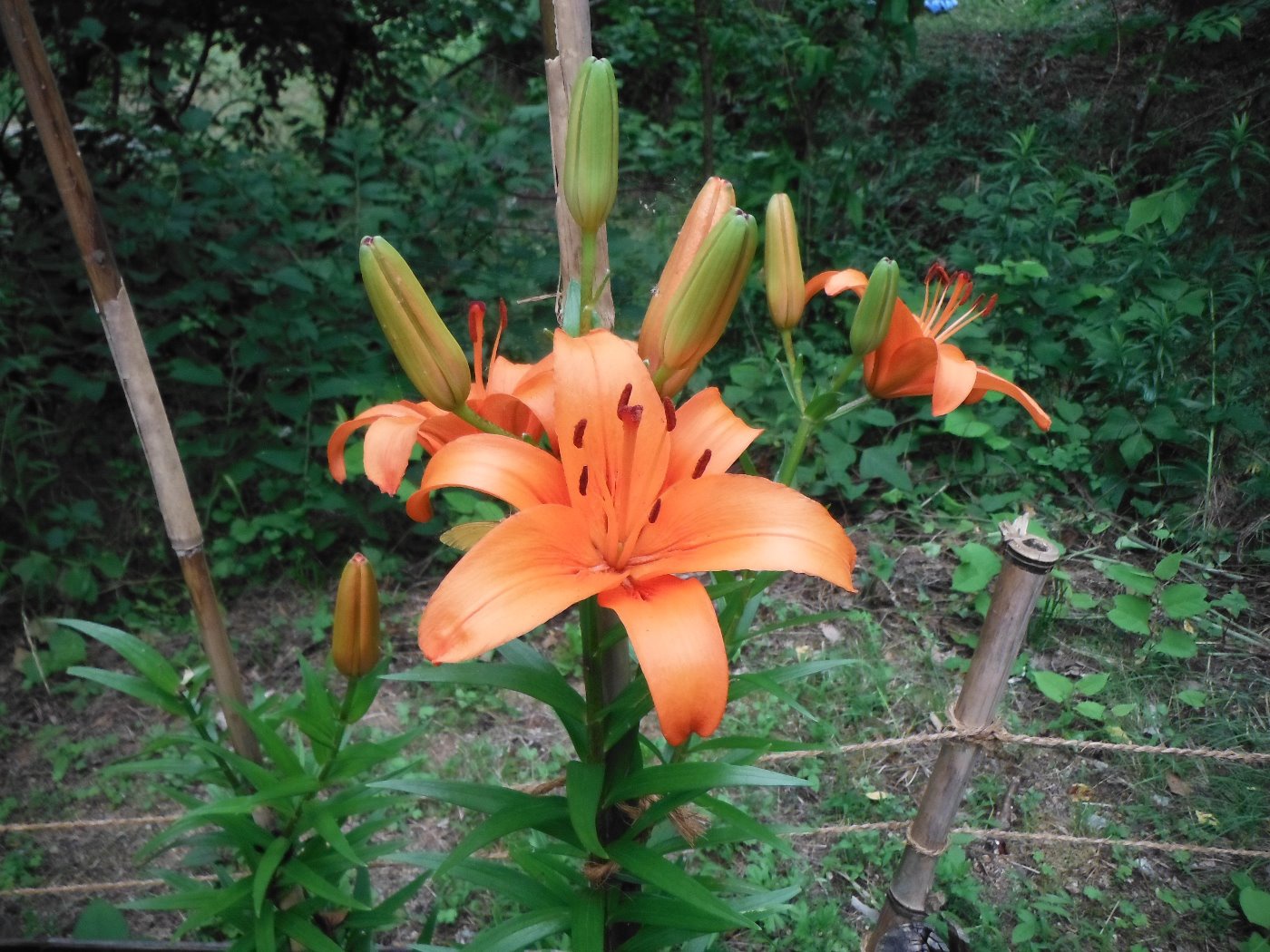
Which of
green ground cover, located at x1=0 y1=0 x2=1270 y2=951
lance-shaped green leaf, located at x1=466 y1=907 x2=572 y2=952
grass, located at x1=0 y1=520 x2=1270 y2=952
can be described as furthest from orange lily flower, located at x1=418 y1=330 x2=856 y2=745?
green ground cover, located at x1=0 y1=0 x2=1270 y2=951

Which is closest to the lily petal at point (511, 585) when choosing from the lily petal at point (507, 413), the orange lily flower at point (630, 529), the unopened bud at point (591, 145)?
the orange lily flower at point (630, 529)

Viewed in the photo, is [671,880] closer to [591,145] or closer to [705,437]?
[705,437]

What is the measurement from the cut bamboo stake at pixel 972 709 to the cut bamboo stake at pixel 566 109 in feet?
2.09

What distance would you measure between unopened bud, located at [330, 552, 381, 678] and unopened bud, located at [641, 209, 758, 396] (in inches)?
13.4

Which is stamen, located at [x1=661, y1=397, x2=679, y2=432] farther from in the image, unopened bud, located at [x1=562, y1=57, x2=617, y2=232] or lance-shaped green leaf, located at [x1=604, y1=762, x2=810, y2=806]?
lance-shaped green leaf, located at [x1=604, y1=762, x2=810, y2=806]

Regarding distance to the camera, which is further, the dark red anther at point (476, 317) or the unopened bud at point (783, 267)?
the unopened bud at point (783, 267)

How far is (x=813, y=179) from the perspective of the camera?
325cm

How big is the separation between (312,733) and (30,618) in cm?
192

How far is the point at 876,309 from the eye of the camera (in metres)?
0.73

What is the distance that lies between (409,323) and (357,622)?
0.32m

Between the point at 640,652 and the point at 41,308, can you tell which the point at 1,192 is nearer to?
the point at 41,308

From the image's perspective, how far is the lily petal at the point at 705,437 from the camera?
64cm

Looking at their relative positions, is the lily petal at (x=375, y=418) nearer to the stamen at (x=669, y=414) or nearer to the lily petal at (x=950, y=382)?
the stamen at (x=669, y=414)

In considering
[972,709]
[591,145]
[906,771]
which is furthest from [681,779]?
[906,771]
